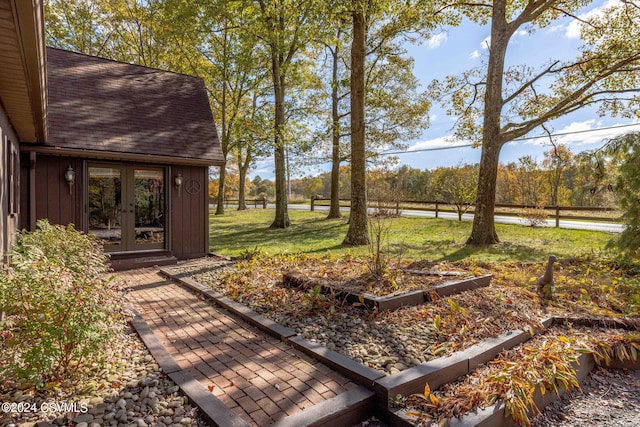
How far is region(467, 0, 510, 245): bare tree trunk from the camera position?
9719mm

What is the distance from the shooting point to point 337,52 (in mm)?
17906

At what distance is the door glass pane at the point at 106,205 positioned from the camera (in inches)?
300

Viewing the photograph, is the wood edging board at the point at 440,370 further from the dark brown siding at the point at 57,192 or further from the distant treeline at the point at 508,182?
the distant treeline at the point at 508,182

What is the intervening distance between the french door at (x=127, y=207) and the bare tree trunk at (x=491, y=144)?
8241 millimetres

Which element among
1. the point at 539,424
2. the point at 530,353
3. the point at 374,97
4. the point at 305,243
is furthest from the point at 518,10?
the point at 539,424

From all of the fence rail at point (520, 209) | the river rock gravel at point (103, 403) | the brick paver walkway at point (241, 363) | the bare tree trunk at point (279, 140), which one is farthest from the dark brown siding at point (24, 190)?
the fence rail at point (520, 209)

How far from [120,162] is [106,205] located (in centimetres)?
99

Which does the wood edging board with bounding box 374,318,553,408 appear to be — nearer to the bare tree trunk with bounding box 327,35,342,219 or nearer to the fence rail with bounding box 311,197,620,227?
the fence rail with bounding box 311,197,620,227

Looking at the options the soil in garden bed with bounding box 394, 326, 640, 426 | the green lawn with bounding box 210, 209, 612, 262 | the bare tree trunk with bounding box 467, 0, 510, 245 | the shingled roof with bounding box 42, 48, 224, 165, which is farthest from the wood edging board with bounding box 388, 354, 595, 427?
the bare tree trunk with bounding box 467, 0, 510, 245

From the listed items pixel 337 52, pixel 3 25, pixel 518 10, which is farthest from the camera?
pixel 337 52

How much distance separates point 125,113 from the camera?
838 centimetres

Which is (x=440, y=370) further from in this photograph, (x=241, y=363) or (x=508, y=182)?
(x=508, y=182)

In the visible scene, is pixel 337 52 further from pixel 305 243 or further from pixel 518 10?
pixel 305 243

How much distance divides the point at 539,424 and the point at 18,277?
13.4 ft
